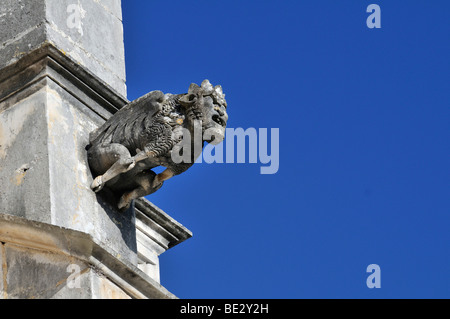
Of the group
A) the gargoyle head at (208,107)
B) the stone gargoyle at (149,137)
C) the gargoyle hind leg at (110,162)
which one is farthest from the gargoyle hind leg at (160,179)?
the gargoyle head at (208,107)

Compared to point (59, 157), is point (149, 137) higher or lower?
higher

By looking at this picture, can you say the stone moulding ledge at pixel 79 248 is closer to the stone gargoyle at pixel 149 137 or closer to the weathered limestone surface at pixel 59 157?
the weathered limestone surface at pixel 59 157

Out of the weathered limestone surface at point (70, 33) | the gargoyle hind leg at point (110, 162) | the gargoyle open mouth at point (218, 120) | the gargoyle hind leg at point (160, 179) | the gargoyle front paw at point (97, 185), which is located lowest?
the gargoyle front paw at point (97, 185)

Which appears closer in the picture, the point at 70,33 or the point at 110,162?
the point at 110,162

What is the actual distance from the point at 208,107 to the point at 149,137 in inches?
A: 17.7

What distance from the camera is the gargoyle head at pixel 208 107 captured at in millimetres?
10719

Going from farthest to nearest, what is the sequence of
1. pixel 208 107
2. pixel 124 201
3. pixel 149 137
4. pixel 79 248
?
pixel 124 201 → pixel 149 137 → pixel 208 107 → pixel 79 248

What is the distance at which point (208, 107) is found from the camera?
35.2 ft

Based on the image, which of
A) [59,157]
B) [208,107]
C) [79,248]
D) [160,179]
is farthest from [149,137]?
[79,248]

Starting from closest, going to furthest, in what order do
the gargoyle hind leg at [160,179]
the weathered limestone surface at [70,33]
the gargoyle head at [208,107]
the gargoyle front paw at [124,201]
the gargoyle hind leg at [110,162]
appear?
the gargoyle head at [208,107]
the gargoyle hind leg at [110,162]
the gargoyle hind leg at [160,179]
the gargoyle front paw at [124,201]
the weathered limestone surface at [70,33]

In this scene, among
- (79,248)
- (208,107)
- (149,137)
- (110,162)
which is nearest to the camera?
(79,248)

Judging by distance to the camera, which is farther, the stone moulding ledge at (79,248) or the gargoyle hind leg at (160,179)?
the gargoyle hind leg at (160,179)

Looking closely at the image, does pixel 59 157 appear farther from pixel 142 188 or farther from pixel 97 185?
pixel 142 188
